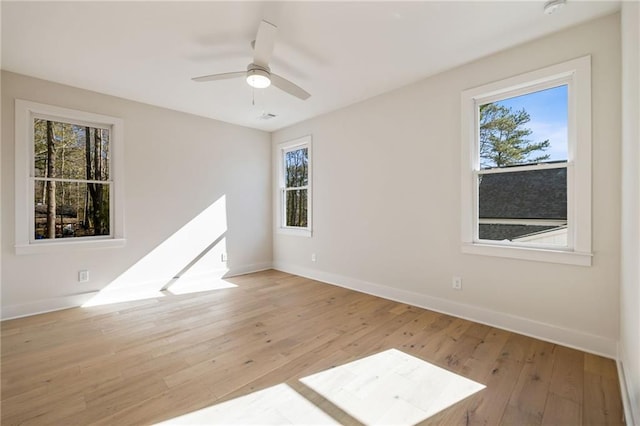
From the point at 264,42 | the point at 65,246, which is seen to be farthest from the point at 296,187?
the point at 65,246

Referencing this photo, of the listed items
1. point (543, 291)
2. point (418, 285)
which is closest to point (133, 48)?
point (418, 285)

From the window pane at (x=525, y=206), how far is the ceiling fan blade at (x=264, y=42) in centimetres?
239

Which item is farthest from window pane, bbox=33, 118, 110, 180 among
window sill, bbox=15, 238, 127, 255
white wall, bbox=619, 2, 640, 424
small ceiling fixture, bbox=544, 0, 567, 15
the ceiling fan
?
white wall, bbox=619, 2, 640, 424

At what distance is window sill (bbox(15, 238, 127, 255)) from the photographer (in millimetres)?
3076

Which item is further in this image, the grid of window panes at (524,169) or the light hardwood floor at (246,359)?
the grid of window panes at (524,169)

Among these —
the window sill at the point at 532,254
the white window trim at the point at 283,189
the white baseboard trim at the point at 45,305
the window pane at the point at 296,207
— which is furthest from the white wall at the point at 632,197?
the white baseboard trim at the point at 45,305

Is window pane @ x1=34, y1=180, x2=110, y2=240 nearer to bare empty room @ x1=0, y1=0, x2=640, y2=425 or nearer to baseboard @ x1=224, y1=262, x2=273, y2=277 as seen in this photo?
bare empty room @ x1=0, y1=0, x2=640, y2=425

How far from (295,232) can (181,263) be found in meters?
1.88

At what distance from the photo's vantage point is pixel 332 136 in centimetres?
431

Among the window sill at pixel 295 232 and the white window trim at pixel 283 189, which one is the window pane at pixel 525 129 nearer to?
the white window trim at pixel 283 189

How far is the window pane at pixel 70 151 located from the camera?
3.27m

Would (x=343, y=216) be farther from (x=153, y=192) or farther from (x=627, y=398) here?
(x=627, y=398)

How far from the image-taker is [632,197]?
1604 millimetres

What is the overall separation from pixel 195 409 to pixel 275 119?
4.08 metres
